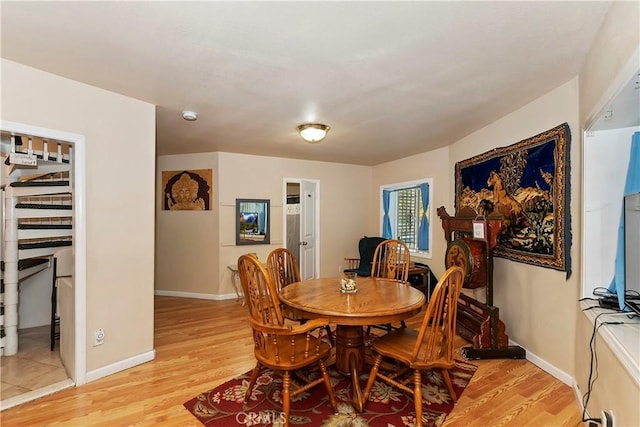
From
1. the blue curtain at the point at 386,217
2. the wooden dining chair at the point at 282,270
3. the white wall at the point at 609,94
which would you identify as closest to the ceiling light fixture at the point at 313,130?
the wooden dining chair at the point at 282,270

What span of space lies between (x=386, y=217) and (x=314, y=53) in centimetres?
435

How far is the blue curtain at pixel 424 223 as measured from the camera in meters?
5.05

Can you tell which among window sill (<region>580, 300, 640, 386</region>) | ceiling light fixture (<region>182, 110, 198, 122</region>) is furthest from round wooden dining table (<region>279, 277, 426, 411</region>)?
ceiling light fixture (<region>182, 110, 198, 122</region>)

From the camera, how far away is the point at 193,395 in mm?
2391

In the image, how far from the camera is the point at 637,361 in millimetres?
1304

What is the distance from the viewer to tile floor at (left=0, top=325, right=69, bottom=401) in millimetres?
2471

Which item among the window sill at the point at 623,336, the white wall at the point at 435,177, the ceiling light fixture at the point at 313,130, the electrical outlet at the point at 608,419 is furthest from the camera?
the white wall at the point at 435,177

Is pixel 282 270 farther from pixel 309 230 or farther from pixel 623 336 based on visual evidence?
pixel 309 230

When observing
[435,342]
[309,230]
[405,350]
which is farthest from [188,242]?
[435,342]

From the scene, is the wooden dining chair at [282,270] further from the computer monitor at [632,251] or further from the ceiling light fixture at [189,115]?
the computer monitor at [632,251]

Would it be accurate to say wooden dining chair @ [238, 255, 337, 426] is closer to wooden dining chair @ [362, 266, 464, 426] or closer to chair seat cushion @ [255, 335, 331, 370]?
chair seat cushion @ [255, 335, 331, 370]

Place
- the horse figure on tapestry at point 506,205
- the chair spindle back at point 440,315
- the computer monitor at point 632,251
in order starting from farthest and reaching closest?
the horse figure on tapestry at point 506,205 → the chair spindle back at point 440,315 → the computer monitor at point 632,251

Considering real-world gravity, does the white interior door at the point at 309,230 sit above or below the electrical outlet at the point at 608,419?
above

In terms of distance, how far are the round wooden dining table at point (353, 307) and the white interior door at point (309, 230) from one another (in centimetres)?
283
